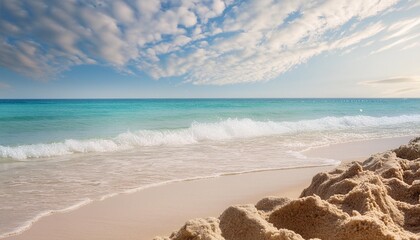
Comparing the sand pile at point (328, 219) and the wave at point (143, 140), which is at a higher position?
the sand pile at point (328, 219)

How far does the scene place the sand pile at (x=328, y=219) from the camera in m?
1.84

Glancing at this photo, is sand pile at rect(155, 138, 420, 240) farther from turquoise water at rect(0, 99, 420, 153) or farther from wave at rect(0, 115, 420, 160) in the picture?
turquoise water at rect(0, 99, 420, 153)

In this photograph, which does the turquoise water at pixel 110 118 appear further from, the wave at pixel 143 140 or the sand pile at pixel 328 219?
the sand pile at pixel 328 219

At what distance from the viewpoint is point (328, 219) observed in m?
2.11

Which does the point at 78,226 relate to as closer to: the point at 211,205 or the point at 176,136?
the point at 211,205

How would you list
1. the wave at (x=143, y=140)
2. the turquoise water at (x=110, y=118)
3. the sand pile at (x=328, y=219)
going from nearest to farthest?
the sand pile at (x=328, y=219)
the wave at (x=143, y=140)
the turquoise water at (x=110, y=118)

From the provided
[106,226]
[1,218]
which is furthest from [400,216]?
[1,218]

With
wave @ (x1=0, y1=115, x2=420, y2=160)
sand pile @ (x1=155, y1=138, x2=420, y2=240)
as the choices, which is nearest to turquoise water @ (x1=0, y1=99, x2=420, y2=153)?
wave @ (x1=0, y1=115, x2=420, y2=160)

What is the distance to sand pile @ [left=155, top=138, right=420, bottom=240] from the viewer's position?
6.05 feet

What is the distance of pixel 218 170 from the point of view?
23.7 ft

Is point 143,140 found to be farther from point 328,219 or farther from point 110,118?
point 110,118

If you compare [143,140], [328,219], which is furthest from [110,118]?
[328,219]

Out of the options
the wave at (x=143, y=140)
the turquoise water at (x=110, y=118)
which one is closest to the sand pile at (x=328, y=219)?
the wave at (x=143, y=140)

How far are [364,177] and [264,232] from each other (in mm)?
1785
